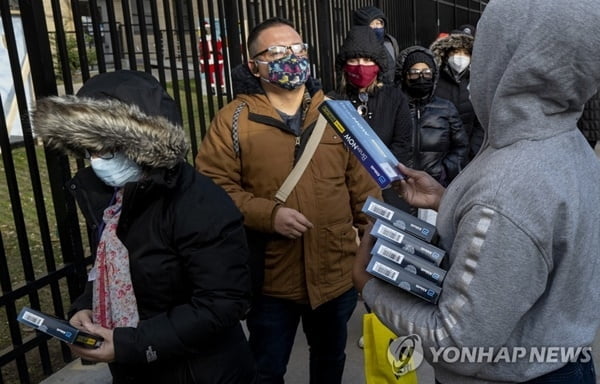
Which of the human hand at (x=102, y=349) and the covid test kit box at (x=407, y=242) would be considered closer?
the covid test kit box at (x=407, y=242)

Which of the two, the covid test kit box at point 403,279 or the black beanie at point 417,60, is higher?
the black beanie at point 417,60

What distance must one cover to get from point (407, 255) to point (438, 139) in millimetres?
2779

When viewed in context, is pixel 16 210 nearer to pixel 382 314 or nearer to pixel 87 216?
pixel 87 216

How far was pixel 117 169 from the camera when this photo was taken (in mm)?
1758

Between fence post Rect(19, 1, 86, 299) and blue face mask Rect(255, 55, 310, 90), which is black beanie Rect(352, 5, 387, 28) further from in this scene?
fence post Rect(19, 1, 86, 299)

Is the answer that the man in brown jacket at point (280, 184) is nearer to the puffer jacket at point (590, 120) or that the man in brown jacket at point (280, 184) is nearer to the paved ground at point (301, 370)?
the paved ground at point (301, 370)

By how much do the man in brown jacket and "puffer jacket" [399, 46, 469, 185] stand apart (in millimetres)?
1374

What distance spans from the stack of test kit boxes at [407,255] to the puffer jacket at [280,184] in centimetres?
109

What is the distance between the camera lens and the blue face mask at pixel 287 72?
2615 mm

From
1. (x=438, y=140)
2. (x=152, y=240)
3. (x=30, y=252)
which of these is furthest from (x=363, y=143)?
(x=30, y=252)

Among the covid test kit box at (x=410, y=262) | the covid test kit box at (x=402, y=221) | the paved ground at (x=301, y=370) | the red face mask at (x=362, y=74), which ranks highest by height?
the red face mask at (x=362, y=74)

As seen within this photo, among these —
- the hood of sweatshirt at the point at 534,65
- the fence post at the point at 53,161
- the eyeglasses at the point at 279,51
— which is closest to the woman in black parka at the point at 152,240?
the hood of sweatshirt at the point at 534,65

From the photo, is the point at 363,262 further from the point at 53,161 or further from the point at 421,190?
the point at 53,161

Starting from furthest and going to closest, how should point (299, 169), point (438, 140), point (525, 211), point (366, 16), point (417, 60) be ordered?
point (366, 16) < point (417, 60) < point (438, 140) < point (299, 169) < point (525, 211)
